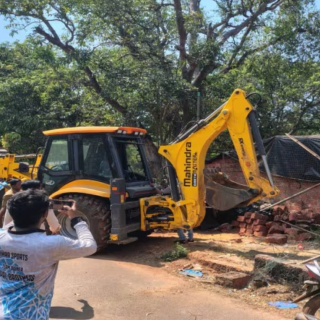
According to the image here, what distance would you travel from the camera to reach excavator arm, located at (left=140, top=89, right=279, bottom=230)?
6.98 metres

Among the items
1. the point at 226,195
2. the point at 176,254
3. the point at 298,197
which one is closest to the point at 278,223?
the point at 298,197

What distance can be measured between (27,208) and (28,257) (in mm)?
287

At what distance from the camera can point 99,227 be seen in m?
7.21

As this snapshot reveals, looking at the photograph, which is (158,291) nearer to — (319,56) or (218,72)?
(218,72)

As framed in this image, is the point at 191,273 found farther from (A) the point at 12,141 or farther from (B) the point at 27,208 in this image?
(A) the point at 12,141

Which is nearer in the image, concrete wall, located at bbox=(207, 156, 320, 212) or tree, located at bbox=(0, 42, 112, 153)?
concrete wall, located at bbox=(207, 156, 320, 212)

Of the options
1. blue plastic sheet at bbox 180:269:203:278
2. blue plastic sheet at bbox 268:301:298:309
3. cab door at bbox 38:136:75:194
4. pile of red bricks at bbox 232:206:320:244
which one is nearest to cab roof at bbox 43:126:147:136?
cab door at bbox 38:136:75:194

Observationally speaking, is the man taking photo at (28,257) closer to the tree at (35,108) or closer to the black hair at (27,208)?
the black hair at (27,208)

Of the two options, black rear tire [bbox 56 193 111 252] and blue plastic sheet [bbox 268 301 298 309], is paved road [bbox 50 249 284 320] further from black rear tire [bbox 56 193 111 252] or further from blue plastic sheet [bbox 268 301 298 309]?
black rear tire [bbox 56 193 111 252]

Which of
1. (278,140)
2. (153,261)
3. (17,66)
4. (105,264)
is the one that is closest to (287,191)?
(278,140)

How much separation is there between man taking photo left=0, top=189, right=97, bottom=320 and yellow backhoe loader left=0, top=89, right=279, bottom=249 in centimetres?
464

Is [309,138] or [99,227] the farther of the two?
[309,138]

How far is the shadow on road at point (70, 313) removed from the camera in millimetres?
4621

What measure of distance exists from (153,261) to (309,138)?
16.9 ft
